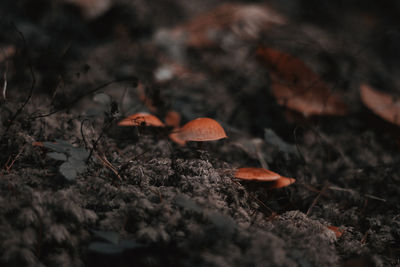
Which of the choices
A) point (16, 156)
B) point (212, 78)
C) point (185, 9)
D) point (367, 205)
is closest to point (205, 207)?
point (16, 156)

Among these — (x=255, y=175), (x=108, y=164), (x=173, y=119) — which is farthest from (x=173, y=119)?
(x=255, y=175)

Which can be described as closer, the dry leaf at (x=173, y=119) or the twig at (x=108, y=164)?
the twig at (x=108, y=164)

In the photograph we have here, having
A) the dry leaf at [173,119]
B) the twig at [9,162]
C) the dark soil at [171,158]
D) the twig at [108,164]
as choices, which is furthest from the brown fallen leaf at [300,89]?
the twig at [9,162]

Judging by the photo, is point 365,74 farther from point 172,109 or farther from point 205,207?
point 205,207

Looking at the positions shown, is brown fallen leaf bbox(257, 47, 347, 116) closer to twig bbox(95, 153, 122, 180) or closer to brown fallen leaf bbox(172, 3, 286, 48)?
brown fallen leaf bbox(172, 3, 286, 48)

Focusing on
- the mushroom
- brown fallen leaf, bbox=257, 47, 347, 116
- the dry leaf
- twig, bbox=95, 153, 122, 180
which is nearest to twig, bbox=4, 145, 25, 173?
twig, bbox=95, 153, 122, 180

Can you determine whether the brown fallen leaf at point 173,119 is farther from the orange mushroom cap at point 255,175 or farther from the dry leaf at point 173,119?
the orange mushroom cap at point 255,175
